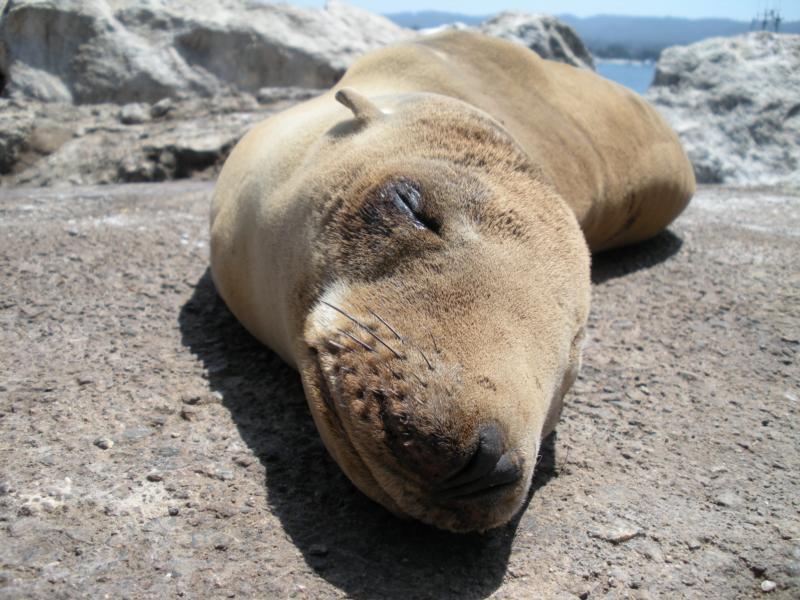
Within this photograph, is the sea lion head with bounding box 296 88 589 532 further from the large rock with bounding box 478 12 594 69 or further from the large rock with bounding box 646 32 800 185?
the large rock with bounding box 478 12 594 69

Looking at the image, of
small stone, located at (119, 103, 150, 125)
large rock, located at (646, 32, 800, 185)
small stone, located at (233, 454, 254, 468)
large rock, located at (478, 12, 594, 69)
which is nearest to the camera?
small stone, located at (233, 454, 254, 468)

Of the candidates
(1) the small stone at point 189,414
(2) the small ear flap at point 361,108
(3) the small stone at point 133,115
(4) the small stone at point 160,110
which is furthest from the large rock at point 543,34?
(1) the small stone at point 189,414

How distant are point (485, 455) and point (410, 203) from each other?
715mm

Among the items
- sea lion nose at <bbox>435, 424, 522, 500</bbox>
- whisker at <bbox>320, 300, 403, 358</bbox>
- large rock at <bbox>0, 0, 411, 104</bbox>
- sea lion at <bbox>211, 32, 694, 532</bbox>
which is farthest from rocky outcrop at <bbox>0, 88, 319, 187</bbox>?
sea lion nose at <bbox>435, 424, 522, 500</bbox>

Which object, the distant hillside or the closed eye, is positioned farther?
the distant hillside

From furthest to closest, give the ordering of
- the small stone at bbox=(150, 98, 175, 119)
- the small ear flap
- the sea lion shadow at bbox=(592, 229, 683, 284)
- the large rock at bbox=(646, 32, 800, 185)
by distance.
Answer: the large rock at bbox=(646, 32, 800, 185), the small stone at bbox=(150, 98, 175, 119), the sea lion shadow at bbox=(592, 229, 683, 284), the small ear flap

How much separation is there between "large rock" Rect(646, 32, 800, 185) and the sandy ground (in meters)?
Result: 3.61

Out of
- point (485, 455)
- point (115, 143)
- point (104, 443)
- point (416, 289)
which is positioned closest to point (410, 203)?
point (416, 289)

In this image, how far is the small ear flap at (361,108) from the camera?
258 cm

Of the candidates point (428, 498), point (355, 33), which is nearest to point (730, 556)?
point (428, 498)

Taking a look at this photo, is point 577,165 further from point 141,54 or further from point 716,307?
point 141,54

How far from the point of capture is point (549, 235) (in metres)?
2.36

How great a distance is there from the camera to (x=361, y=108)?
2.60 meters

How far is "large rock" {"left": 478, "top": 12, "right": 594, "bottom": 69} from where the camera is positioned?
841cm
